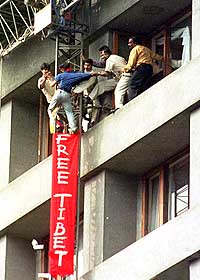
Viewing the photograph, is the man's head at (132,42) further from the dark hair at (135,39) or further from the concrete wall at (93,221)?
the concrete wall at (93,221)

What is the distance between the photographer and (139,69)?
38125mm

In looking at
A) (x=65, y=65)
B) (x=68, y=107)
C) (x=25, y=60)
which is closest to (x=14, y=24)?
(x=25, y=60)

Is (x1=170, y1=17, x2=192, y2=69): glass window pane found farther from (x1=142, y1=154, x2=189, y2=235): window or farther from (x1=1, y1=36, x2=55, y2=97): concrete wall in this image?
(x1=1, y1=36, x2=55, y2=97): concrete wall

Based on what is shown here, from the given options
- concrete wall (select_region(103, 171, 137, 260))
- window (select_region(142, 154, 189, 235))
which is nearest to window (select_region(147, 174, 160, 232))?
window (select_region(142, 154, 189, 235))

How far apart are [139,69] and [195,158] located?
3702 mm

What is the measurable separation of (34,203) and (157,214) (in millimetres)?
3843

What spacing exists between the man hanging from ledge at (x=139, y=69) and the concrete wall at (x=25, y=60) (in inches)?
158

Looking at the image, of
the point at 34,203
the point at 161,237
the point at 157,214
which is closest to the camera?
the point at 161,237

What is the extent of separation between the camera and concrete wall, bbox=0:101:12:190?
43.2 m

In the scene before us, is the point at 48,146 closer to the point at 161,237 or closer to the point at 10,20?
the point at 10,20

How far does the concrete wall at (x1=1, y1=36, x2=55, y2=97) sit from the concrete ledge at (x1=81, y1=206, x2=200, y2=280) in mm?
7076

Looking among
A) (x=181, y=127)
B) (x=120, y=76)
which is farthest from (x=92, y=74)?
(x=181, y=127)

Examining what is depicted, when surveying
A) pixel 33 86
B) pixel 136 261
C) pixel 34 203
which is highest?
pixel 33 86

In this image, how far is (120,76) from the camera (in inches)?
1526
